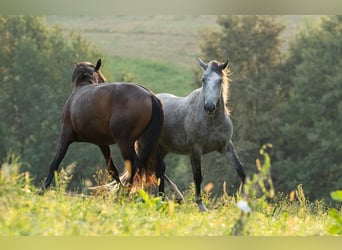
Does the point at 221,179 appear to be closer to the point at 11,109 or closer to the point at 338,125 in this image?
the point at 338,125

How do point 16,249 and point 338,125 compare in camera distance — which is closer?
point 16,249

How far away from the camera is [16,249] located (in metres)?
3.46

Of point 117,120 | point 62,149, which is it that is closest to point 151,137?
point 117,120

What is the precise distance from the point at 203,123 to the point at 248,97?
32.1 meters

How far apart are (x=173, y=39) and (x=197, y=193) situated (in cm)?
5072

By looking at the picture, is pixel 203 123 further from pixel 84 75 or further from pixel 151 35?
pixel 151 35

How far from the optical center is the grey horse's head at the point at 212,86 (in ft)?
36.8

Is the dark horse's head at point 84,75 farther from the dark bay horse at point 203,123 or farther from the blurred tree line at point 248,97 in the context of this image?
the blurred tree line at point 248,97

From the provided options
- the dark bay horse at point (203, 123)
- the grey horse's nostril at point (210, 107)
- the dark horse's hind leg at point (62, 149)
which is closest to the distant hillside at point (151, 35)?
the dark bay horse at point (203, 123)

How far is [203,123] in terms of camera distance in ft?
39.2

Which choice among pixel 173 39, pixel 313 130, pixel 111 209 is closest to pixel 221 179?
pixel 313 130

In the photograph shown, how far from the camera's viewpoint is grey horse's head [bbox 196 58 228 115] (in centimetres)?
1120

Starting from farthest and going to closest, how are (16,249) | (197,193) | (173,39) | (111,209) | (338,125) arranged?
(173,39)
(338,125)
(197,193)
(111,209)
(16,249)

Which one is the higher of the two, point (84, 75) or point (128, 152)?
point (84, 75)
